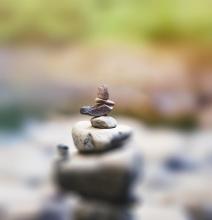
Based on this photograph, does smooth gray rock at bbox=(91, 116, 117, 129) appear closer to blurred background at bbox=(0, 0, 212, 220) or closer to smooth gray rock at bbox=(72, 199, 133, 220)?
smooth gray rock at bbox=(72, 199, 133, 220)

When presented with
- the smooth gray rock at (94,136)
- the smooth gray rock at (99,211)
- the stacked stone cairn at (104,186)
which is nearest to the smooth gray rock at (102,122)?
the smooth gray rock at (94,136)

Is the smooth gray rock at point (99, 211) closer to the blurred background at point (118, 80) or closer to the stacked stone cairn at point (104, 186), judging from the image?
the stacked stone cairn at point (104, 186)

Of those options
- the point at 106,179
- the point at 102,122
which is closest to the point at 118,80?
the point at 106,179

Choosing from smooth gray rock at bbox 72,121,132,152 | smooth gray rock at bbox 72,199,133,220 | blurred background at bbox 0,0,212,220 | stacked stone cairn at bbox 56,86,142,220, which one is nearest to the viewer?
smooth gray rock at bbox 72,121,132,152

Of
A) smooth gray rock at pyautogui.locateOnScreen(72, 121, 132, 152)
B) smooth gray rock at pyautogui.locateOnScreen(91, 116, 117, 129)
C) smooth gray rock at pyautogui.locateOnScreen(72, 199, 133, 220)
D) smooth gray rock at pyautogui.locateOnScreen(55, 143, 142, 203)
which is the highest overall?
smooth gray rock at pyautogui.locateOnScreen(55, 143, 142, 203)

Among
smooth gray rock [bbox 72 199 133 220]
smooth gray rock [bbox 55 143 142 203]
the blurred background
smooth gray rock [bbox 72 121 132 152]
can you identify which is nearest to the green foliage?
the blurred background

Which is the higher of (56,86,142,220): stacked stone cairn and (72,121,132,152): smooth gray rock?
(56,86,142,220): stacked stone cairn

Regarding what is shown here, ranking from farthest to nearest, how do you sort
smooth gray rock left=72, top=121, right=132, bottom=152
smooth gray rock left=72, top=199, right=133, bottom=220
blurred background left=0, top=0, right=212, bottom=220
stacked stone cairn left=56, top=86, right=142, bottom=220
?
blurred background left=0, top=0, right=212, bottom=220 < smooth gray rock left=72, top=199, right=133, bottom=220 < stacked stone cairn left=56, top=86, right=142, bottom=220 < smooth gray rock left=72, top=121, right=132, bottom=152

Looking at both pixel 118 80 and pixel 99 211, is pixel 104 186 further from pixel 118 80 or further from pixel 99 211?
pixel 118 80

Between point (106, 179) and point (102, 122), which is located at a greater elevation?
point (106, 179)

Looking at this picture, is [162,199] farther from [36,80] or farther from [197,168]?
[36,80]
